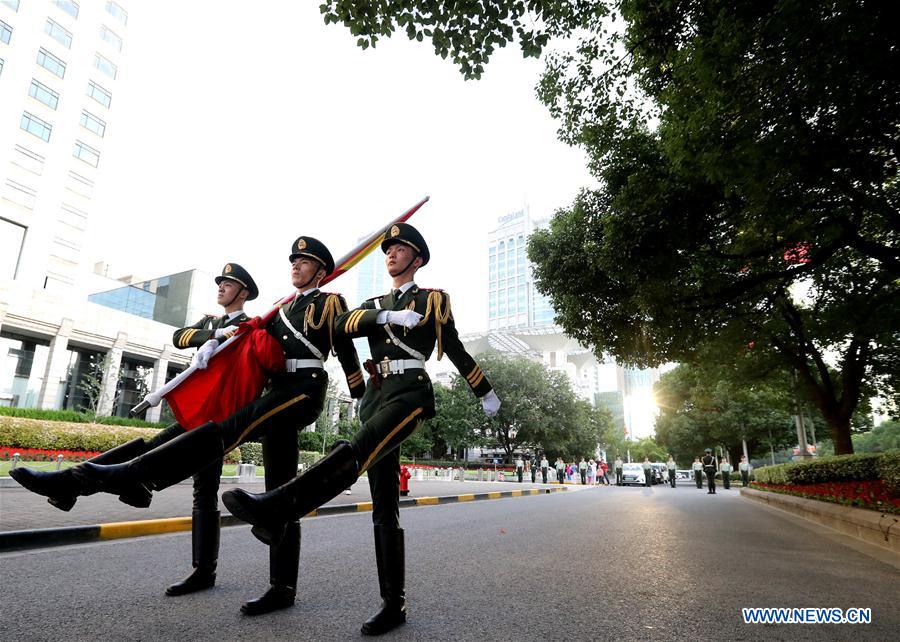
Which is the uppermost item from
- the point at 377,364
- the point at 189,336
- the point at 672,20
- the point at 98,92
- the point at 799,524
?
the point at 98,92

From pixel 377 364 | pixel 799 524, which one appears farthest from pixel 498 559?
pixel 799 524

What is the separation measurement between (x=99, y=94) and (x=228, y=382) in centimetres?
5573

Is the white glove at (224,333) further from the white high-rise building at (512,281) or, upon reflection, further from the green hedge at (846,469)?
the white high-rise building at (512,281)

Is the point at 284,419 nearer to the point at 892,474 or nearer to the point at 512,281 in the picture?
the point at 892,474

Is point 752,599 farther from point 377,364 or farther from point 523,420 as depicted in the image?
point 523,420

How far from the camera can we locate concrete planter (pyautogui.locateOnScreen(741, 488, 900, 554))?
20.8 feet

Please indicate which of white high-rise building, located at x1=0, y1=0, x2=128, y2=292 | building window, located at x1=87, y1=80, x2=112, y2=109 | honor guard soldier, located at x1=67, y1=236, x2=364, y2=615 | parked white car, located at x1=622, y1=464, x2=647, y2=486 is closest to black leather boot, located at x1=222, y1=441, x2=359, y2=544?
honor guard soldier, located at x1=67, y1=236, x2=364, y2=615

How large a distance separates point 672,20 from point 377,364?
7.46 meters

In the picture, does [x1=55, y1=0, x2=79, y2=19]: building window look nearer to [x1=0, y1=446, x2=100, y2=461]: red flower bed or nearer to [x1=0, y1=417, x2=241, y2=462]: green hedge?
[x1=0, y1=417, x2=241, y2=462]: green hedge

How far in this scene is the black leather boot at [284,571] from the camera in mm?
3156

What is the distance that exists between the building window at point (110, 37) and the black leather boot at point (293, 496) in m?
59.6

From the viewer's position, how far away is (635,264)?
33.5 feet

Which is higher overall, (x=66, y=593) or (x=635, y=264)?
(x=635, y=264)

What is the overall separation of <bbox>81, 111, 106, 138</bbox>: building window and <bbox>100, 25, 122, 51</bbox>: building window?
790 cm
